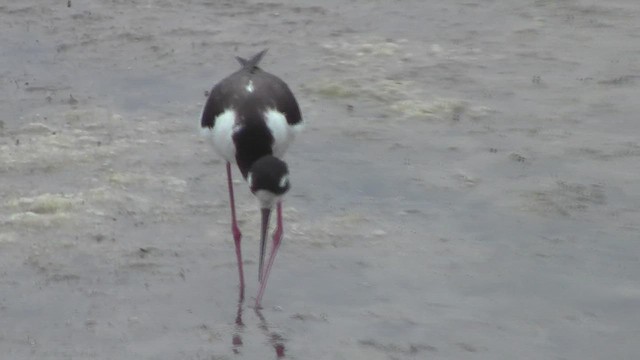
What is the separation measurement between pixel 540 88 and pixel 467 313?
9.68 ft

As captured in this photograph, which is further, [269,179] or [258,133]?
[258,133]

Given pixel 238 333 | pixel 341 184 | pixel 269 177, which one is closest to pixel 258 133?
pixel 269 177

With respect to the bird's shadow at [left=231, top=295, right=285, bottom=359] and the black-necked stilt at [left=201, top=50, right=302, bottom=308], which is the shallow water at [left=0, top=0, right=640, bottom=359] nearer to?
the bird's shadow at [left=231, top=295, right=285, bottom=359]

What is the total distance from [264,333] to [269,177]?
69 centimetres

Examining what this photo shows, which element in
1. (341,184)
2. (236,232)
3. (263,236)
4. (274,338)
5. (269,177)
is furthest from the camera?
(341,184)

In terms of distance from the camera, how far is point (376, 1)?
400 inches

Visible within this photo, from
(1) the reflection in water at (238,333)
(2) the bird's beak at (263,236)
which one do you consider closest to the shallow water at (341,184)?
(1) the reflection in water at (238,333)

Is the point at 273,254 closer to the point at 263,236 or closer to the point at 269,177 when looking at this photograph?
the point at 263,236

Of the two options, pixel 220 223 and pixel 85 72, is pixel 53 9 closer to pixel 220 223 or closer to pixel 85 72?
pixel 85 72

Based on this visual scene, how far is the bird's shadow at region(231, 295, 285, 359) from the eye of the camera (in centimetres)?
561

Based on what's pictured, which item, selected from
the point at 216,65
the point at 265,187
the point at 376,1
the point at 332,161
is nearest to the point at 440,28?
the point at 376,1

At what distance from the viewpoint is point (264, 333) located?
18.9 ft

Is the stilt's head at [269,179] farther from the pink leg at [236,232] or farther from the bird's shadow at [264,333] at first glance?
the bird's shadow at [264,333]

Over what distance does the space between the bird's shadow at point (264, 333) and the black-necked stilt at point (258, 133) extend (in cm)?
10
